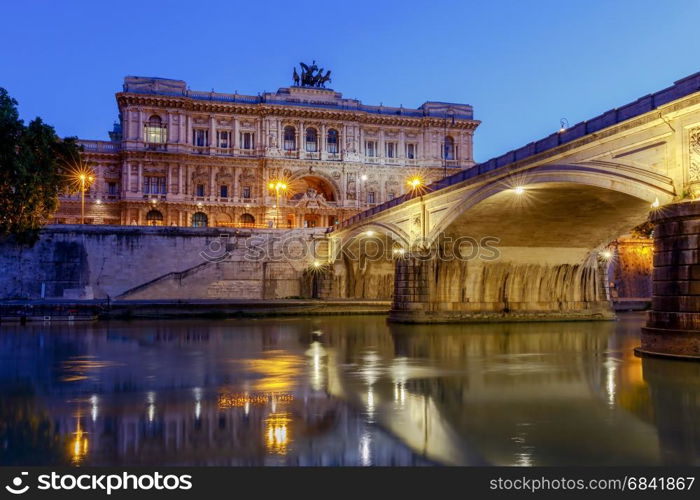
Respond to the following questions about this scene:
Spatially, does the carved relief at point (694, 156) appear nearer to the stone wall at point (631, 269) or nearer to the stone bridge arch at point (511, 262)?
the stone bridge arch at point (511, 262)

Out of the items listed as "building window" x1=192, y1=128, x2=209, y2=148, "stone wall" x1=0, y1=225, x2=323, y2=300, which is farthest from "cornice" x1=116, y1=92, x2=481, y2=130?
"stone wall" x1=0, y1=225, x2=323, y2=300

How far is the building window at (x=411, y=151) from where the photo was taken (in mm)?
79688

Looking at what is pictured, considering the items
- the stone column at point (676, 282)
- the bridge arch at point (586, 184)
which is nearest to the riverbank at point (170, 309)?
the bridge arch at point (586, 184)

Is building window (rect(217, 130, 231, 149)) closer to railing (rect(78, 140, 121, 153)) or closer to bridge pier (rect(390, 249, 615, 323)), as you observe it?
railing (rect(78, 140, 121, 153))

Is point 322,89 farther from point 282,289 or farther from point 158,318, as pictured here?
point 158,318

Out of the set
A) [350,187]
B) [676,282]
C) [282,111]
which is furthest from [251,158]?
[676,282]

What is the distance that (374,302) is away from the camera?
1745 inches

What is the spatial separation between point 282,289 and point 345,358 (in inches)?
1390

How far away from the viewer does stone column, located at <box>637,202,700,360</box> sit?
16578 millimetres

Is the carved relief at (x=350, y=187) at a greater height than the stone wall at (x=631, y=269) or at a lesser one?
greater

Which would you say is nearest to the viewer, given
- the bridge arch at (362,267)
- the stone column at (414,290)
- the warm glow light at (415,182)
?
the stone column at (414,290)

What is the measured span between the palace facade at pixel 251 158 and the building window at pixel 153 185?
0.37ft

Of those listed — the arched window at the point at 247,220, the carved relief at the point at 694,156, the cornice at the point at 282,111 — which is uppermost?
the cornice at the point at 282,111

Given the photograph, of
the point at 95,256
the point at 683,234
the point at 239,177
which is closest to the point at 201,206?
the point at 239,177
